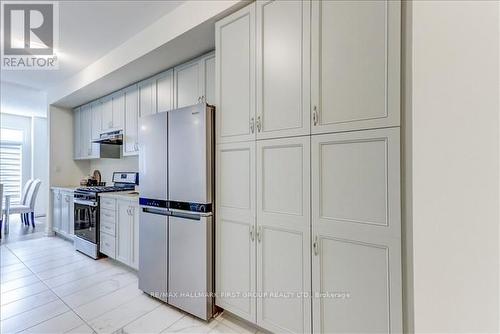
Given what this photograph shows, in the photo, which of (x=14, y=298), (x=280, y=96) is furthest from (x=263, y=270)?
(x=14, y=298)

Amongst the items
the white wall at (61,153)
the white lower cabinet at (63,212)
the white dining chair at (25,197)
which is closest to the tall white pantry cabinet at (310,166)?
the white lower cabinet at (63,212)

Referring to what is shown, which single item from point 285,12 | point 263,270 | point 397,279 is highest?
point 285,12

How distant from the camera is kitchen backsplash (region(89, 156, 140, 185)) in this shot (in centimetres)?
377

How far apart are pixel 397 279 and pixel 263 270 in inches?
32.2

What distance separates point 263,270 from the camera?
5.50 ft

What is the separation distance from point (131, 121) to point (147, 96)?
478 mm

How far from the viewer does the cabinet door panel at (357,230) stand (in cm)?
121

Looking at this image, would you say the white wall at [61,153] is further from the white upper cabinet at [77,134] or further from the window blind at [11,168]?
the window blind at [11,168]

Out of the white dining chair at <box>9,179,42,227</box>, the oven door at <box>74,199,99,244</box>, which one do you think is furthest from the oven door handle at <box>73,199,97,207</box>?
the white dining chair at <box>9,179,42,227</box>

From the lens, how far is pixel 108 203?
3088mm

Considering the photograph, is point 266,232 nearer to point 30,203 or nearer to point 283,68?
point 283,68

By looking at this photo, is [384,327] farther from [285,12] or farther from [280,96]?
[285,12]

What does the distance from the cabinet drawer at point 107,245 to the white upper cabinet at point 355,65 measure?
2880 millimetres

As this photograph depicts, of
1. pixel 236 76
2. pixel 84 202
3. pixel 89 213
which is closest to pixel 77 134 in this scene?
pixel 84 202
